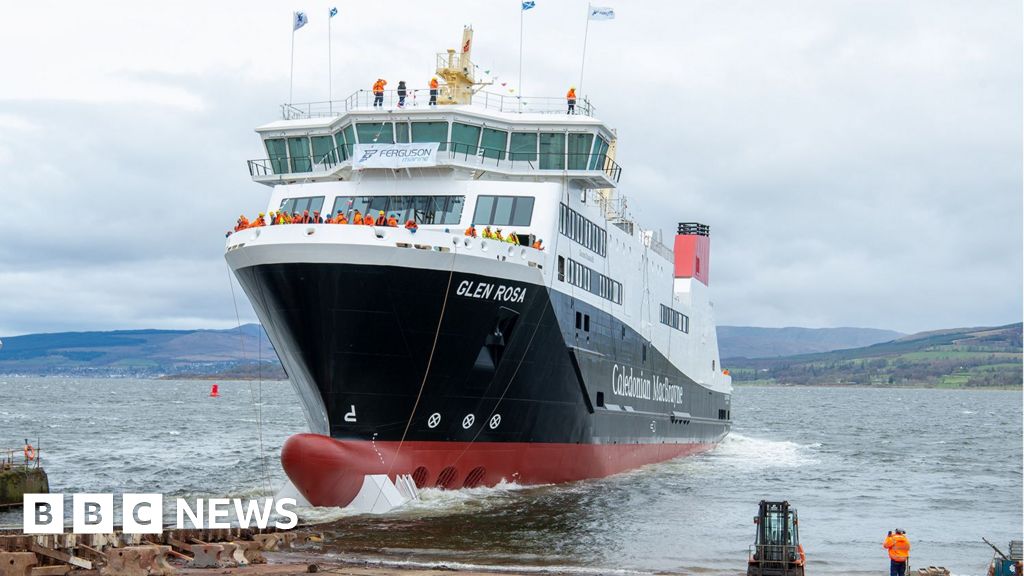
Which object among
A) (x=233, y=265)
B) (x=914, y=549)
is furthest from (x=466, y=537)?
(x=914, y=549)

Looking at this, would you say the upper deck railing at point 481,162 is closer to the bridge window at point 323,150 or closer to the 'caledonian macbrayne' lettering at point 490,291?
the bridge window at point 323,150

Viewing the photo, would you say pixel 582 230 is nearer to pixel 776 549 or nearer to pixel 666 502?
pixel 666 502

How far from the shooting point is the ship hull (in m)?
25.2

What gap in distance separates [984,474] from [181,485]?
30.7 metres

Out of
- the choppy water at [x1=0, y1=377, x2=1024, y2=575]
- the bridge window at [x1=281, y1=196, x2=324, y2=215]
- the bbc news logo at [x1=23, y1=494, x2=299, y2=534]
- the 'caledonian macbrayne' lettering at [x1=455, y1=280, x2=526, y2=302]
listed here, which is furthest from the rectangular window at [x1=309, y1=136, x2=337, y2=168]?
the choppy water at [x1=0, y1=377, x2=1024, y2=575]

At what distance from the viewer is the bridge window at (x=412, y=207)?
29.0 metres

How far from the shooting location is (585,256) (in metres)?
31.5

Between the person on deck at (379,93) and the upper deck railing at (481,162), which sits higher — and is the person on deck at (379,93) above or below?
above

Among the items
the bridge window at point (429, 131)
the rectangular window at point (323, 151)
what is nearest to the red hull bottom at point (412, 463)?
the bridge window at point (429, 131)

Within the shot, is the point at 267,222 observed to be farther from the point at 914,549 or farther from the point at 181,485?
the point at 914,549

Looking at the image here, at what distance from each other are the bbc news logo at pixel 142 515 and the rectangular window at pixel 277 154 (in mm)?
8987

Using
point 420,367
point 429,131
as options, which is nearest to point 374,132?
point 429,131

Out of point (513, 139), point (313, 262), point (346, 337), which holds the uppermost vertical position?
point (513, 139)

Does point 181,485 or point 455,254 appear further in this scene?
point 181,485
